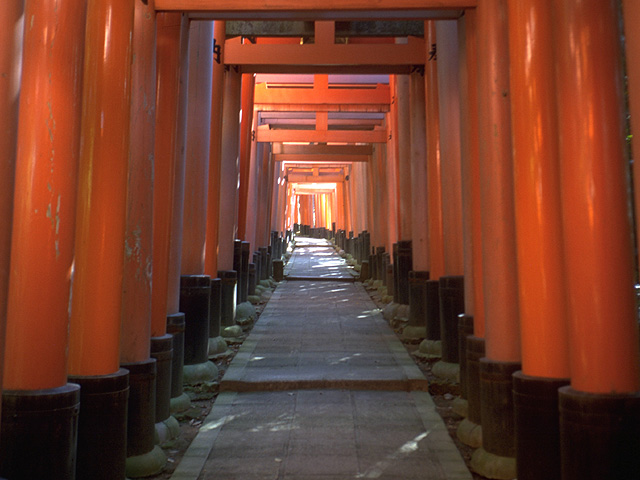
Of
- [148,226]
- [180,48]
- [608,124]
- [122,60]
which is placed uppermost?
[180,48]

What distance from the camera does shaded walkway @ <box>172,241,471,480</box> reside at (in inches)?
151

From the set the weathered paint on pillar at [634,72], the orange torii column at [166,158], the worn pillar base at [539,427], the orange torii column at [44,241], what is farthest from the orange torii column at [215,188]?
the weathered paint on pillar at [634,72]

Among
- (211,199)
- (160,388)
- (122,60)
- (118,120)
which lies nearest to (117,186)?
(118,120)

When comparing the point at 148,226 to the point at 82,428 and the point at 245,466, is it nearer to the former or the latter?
the point at 82,428

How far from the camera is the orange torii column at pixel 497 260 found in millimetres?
3684

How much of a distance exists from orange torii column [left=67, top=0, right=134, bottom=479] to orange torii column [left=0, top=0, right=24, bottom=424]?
3.76ft

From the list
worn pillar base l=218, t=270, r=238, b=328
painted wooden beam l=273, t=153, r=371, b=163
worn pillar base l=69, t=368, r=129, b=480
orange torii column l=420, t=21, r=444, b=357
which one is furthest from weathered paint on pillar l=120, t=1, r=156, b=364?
painted wooden beam l=273, t=153, r=371, b=163

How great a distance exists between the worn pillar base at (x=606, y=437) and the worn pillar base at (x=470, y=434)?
1.51m

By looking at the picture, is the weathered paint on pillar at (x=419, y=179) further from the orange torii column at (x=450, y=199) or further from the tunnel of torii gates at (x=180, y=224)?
the tunnel of torii gates at (x=180, y=224)

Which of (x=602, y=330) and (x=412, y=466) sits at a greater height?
(x=602, y=330)

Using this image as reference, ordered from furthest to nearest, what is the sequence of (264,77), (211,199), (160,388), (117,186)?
(264,77), (211,199), (160,388), (117,186)

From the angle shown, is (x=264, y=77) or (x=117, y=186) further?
(x=264, y=77)

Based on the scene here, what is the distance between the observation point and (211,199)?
25.2ft

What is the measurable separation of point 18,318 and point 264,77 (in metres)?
10.8
